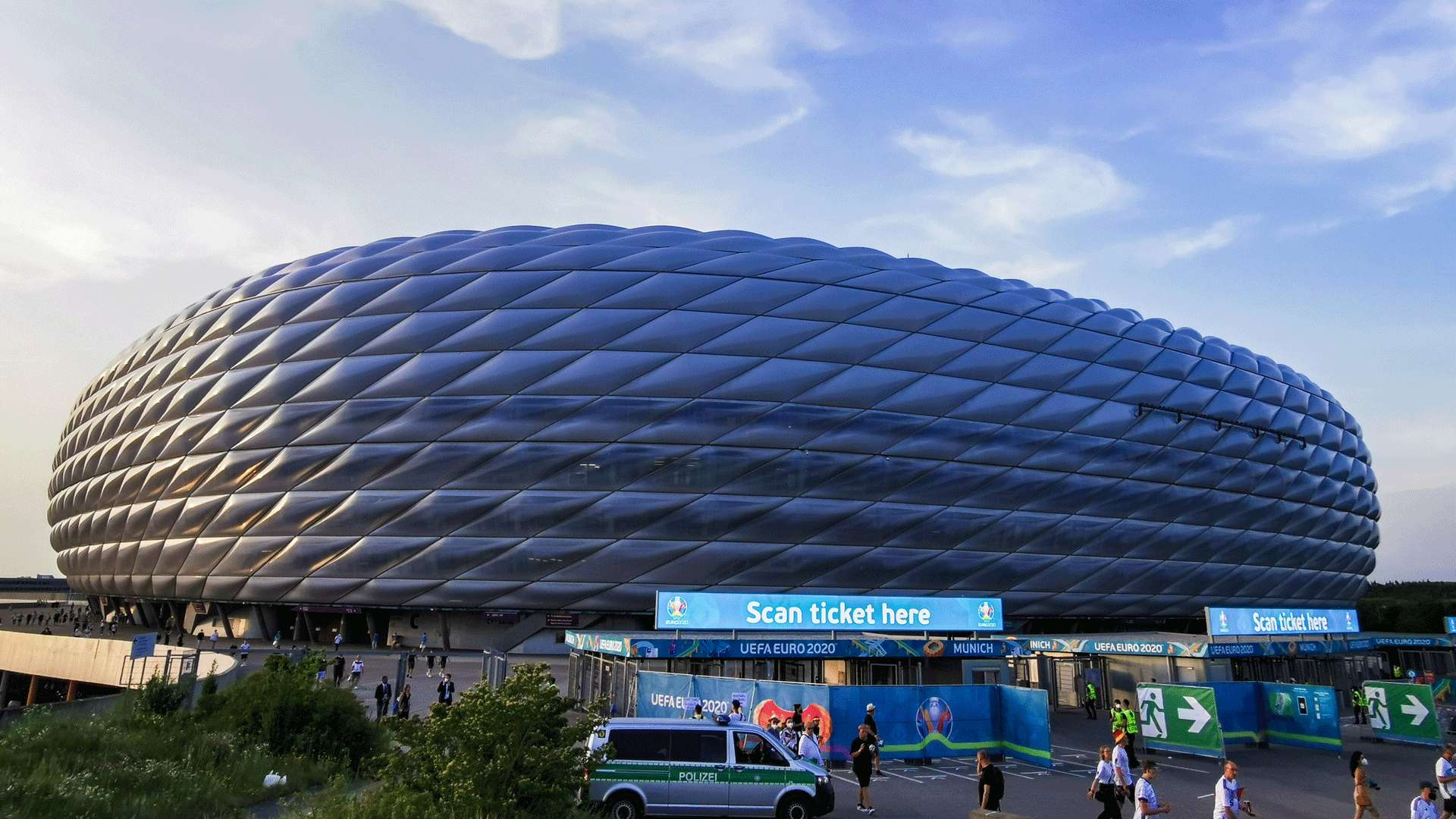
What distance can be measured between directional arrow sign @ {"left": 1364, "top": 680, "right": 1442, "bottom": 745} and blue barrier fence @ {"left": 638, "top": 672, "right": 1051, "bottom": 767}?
12649mm

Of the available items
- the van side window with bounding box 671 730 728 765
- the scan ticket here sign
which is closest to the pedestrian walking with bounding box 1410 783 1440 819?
the van side window with bounding box 671 730 728 765

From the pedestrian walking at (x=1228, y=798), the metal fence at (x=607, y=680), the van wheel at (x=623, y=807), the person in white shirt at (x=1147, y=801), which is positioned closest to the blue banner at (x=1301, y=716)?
the pedestrian walking at (x=1228, y=798)

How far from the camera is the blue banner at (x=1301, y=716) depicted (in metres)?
21.9

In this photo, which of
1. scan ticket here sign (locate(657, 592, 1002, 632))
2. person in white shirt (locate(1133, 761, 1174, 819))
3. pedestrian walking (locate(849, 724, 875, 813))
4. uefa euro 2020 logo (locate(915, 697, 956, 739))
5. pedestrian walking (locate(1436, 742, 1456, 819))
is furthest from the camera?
scan ticket here sign (locate(657, 592, 1002, 632))

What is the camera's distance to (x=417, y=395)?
4209 centimetres

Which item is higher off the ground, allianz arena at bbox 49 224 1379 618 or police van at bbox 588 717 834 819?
allianz arena at bbox 49 224 1379 618

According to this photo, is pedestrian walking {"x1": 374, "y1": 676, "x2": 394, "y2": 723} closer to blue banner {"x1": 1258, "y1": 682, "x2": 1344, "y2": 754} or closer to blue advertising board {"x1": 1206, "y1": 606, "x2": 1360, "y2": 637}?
blue banner {"x1": 1258, "y1": 682, "x2": 1344, "y2": 754}

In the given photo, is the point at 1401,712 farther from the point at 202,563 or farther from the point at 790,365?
the point at 202,563

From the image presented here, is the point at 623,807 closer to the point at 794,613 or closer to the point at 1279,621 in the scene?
the point at 794,613

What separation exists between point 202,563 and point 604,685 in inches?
1230

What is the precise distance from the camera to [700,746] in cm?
1305

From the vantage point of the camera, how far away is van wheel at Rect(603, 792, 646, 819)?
12594 mm

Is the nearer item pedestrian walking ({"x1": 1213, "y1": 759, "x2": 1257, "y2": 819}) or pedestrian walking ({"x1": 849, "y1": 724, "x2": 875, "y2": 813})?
pedestrian walking ({"x1": 1213, "y1": 759, "x2": 1257, "y2": 819})

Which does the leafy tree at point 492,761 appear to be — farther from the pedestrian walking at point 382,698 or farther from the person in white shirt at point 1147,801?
the pedestrian walking at point 382,698
